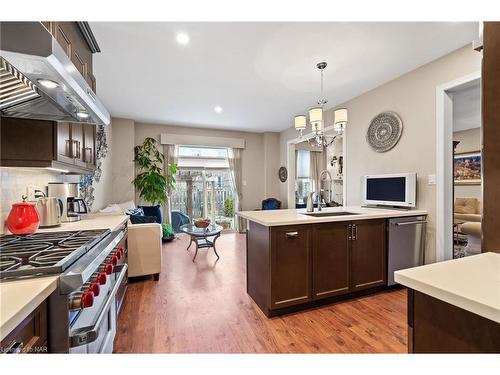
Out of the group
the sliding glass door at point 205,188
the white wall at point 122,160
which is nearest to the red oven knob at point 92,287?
the white wall at point 122,160

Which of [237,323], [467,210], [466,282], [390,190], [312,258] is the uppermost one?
[390,190]

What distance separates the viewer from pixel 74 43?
5.90 ft

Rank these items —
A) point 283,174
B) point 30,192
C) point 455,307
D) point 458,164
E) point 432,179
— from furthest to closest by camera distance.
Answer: point 283,174 < point 458,164 < point 432,179 < point 30,192 < point 455,307

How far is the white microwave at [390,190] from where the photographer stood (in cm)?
273

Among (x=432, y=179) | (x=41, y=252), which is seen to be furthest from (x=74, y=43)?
(x=432, y=179)

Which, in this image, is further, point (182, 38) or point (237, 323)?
point (182, 38)

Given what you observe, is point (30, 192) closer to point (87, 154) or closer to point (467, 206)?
point (87, 154)

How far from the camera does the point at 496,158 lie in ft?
2.68

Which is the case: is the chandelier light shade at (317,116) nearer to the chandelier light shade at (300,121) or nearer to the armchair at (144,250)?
the chandelier light shade at (300,121)

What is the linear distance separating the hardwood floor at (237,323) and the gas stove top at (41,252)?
0.88 m

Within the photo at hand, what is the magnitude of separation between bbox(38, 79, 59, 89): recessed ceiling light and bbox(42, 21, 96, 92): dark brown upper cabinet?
20.5 inches

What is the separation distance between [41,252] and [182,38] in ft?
6.88
